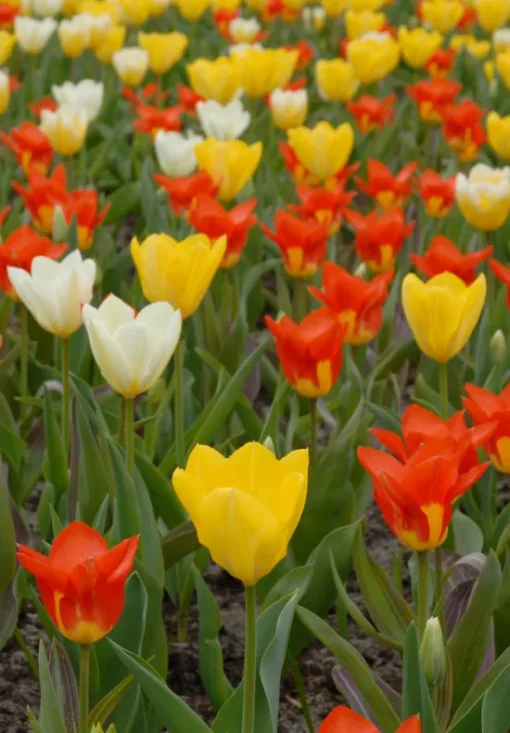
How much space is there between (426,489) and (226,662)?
77 cm

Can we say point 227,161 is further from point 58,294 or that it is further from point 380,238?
point 58,294

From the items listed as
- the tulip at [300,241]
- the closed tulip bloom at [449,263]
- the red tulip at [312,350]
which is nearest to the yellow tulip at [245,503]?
the red tulip at [312,350]

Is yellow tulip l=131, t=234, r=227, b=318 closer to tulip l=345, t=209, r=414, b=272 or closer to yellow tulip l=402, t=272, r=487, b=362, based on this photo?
yellow tulip l=402, t=272, r=487, b=362

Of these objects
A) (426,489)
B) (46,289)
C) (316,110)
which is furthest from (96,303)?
(316,110)

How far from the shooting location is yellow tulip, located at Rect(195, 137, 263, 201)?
2631mm

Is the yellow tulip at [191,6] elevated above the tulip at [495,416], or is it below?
below

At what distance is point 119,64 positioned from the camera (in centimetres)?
411

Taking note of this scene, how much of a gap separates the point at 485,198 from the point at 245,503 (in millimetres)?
1582

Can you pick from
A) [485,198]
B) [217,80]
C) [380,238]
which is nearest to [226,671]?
[380,238]

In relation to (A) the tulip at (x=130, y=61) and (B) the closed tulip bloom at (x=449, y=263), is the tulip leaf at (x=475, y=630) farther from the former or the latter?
(A) the tulip at (x=130, y=61)

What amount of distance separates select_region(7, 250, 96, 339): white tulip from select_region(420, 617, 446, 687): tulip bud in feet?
2.50

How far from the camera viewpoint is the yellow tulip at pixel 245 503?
1.05 m

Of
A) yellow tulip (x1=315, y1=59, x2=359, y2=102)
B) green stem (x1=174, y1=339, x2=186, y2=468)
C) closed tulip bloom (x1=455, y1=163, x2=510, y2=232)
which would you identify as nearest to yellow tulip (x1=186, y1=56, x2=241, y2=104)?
yellow tulip (x1=315, y1=59, x2=359, y2=102)

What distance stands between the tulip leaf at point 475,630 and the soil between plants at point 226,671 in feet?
1.39
